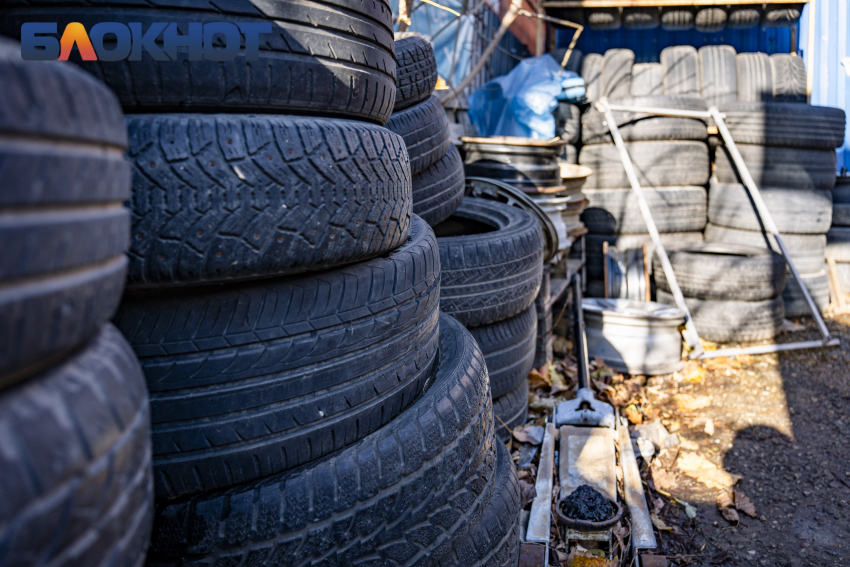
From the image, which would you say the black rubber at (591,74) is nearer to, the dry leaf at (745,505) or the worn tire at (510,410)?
the worn tire at (510,410)

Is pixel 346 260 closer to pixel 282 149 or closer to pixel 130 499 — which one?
pixel 282 149

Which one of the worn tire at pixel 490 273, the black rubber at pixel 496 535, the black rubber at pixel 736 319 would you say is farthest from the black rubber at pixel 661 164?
the black rubber at pixel 496 535

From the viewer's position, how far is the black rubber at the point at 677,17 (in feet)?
27.7

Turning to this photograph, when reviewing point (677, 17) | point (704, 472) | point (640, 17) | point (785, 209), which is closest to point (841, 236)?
point (785, 209)

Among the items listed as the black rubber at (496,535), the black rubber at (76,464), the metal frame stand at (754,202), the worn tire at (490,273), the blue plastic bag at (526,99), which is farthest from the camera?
the blue plastic bag at (526,99)

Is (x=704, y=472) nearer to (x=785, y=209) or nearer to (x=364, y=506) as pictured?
(x=364, y=506)

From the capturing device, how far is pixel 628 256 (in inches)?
200

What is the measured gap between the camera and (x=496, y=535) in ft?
4.55

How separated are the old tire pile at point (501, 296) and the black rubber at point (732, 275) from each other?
7.44 ft

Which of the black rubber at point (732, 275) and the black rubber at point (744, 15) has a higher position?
the black rubber at point (744, 15)

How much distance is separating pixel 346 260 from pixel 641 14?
898 centimetres

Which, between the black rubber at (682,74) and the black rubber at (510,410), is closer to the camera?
the black rubber at (510,410)

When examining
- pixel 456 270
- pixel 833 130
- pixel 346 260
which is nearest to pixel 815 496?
pixel 456 270

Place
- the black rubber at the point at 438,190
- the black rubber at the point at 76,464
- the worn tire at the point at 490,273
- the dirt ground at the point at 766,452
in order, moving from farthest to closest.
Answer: the black rubber at the point at 438,190 → the worn tire at the point at 490,273 → the dirt ground at the point at 766,452 → the black rubber at the point at 76,464
